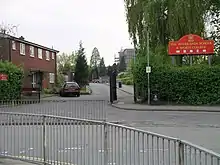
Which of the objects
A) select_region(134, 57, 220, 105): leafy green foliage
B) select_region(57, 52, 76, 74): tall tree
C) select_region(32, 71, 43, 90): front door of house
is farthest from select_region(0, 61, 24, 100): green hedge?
select_region(57, 52, 76, 74): tall tree

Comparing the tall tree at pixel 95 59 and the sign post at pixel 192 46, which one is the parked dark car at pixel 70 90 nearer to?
the sign post at pixel 192 46

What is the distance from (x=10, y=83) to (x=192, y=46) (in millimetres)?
13655

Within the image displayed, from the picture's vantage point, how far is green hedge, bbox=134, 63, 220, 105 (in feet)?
93.1

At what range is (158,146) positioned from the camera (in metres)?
5.50

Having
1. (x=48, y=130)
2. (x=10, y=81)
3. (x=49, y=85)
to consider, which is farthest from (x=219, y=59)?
(x=48, y=130)

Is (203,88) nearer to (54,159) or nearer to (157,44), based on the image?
(157,44)

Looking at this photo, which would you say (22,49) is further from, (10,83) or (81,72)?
(81,72)

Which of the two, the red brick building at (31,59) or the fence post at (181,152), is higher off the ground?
the red brick building at (31,59)

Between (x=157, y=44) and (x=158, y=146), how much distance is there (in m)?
28.3

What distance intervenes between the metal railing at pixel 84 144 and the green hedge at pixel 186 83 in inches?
818

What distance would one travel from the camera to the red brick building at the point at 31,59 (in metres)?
38.4

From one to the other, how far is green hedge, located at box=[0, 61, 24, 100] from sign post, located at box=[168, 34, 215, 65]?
11.5m

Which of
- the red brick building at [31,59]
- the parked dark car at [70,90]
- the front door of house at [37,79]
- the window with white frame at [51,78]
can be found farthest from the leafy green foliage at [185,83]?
the window with white frame at [51,78]

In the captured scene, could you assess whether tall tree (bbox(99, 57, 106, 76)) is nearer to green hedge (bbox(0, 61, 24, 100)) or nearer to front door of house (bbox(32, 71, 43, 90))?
front door of house (bbox(32, 71, 43, 90))
